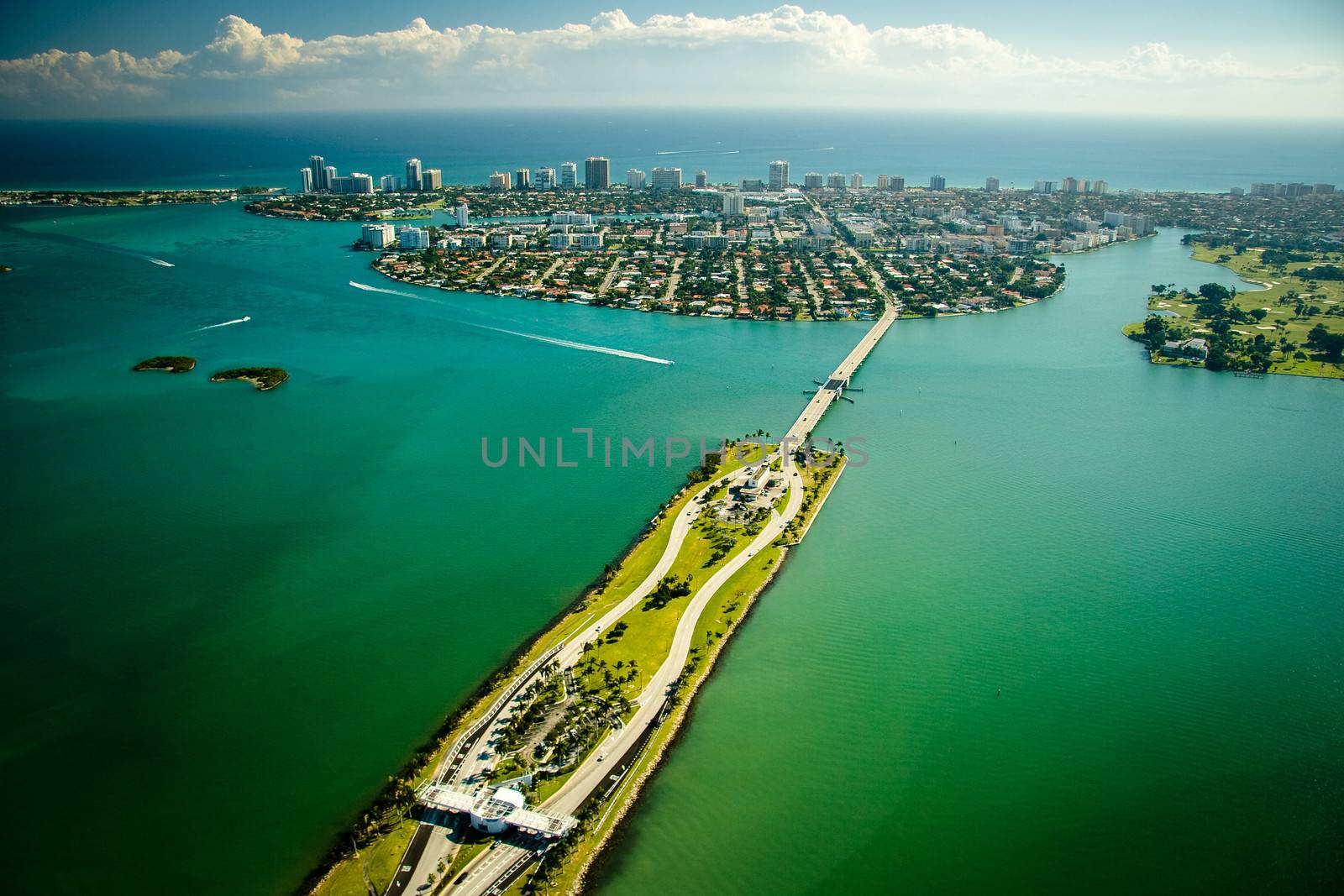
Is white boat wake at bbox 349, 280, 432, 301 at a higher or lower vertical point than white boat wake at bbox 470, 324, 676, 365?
higher

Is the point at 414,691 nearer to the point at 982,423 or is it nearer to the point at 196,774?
the point at 196,774

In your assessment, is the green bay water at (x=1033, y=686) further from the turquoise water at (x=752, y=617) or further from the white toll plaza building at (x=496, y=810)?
the white toll plaza building at (x=496, y=810)

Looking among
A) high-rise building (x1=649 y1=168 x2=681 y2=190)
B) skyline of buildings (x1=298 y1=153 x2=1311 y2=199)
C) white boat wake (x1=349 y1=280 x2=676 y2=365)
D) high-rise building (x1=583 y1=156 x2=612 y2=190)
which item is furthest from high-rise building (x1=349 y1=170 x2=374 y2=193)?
white boat wake (x1=349 y1=280 x2=676 y2=365)

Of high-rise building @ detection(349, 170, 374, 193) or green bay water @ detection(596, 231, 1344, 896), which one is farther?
high-rise building @ detection(349, 170, 374, 193)

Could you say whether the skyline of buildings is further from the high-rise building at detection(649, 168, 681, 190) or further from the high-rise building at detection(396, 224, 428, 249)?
the high-rise building at detection(396, 224, 428, 249)

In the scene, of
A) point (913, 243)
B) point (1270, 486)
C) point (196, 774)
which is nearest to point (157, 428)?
point (196, 774)

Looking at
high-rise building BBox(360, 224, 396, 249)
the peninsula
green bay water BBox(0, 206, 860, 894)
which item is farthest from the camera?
high-rise building BBox(360, 224, 396, 249)

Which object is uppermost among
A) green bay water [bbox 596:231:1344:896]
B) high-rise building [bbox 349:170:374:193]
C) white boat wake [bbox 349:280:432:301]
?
high-rise building [bbox 349:170:374:193]
